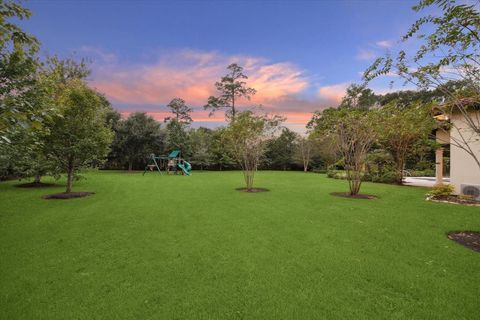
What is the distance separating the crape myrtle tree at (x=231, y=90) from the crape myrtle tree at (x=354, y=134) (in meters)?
23.0

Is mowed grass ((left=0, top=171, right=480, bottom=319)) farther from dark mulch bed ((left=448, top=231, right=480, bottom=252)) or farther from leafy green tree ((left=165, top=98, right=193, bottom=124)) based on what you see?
leafy green tree ((left=165, top=98, right=193, bottom=124))

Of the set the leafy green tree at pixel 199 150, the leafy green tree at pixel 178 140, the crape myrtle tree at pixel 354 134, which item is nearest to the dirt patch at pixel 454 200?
the crape myrtle tree at pixel 354 134

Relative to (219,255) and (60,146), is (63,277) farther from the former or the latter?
(60,146)

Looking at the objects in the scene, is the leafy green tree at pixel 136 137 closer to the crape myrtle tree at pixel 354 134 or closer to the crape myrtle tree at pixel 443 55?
the crape myrtle tree at pixel 354 134

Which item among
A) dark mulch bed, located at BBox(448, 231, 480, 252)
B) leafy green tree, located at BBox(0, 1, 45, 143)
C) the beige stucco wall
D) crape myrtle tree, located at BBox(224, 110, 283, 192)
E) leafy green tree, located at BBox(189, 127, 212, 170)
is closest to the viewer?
leafy green tree, located at BBox(0, 1, 45, 143)

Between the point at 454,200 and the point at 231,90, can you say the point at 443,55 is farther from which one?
the point at 231,90

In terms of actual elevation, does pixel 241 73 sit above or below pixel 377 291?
above

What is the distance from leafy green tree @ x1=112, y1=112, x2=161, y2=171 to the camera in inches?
920

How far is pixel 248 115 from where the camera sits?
10641 millimetres

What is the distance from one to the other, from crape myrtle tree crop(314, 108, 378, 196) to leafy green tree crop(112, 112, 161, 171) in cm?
1878

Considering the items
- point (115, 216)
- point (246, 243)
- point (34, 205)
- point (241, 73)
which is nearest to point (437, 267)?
point (246, 243)

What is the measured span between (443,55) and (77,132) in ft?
34.4

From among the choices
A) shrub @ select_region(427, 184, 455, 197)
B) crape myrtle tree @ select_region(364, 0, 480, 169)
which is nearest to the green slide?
shrub @ select_region(427, 184, 455, 197)

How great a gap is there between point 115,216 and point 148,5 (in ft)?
25.7
